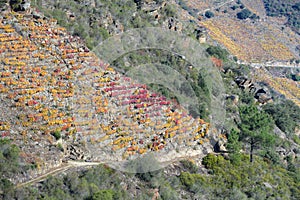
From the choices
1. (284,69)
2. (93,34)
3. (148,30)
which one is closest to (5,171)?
(93,34)

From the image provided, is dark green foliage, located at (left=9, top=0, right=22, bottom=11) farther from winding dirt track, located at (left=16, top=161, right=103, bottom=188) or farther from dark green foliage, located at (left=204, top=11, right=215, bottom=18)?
dark green foliage, located at (left=204, top=11, right=215, bottom=18)

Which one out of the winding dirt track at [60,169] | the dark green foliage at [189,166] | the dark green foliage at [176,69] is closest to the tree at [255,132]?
the dark green foliage at [176,69]

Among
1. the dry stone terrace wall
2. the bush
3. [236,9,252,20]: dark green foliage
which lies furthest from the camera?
[236,9,252,20]: dark green foliage

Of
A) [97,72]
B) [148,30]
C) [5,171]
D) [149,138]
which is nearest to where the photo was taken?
[5,171]

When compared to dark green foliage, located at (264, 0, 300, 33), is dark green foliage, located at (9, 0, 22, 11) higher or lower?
higher

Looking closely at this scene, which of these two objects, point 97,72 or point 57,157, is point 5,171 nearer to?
point 57,157

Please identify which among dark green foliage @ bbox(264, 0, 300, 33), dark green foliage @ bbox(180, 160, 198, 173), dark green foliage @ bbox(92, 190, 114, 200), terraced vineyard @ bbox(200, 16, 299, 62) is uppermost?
dark green foliage @ bbox(92, 190, 114, 200)

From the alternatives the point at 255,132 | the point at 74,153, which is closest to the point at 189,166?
the point at 255,132

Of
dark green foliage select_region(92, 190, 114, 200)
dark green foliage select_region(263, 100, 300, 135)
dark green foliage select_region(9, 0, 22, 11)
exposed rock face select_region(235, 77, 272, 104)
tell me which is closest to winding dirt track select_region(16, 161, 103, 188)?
dark green foliage select_region(92, 190, 114, 200)
